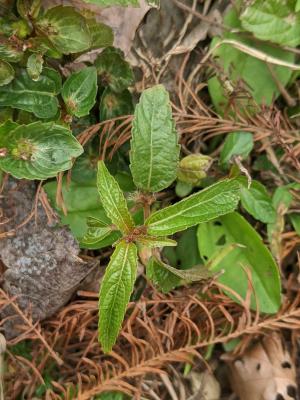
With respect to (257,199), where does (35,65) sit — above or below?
above

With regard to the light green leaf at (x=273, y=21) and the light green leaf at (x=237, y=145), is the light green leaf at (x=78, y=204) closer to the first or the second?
the light green leaf at (x=237, y=145)

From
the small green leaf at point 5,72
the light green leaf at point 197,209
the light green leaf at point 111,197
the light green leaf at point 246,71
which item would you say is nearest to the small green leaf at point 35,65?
the small green leaf at point 5,72

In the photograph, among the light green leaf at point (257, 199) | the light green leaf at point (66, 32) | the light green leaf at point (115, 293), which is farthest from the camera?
the light green leaf at point (257, 199)

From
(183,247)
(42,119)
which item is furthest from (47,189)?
(183,247)

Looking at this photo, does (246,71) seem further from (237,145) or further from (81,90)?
(81,90)

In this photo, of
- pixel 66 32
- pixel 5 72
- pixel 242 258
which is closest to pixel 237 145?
pixel 242 258

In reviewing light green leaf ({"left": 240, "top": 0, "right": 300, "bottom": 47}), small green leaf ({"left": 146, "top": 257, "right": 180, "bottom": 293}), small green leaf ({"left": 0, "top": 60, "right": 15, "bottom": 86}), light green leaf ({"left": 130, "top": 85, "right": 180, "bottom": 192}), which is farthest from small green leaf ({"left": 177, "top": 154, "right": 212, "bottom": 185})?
small green leaf ({"left": 0, "top": 60, "right": 15, "bottom": 86})
